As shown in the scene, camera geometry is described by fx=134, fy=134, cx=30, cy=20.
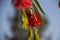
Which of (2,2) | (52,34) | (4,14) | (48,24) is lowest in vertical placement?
(52,34)

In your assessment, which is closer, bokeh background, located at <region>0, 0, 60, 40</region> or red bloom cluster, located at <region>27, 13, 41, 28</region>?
red bloom cluster, located at <region>27, 13, 41, 28</region>

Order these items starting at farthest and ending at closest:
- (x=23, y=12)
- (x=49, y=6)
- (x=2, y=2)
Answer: (x=49, y=6)
(x=2, y=2)
(x=23, y=12)

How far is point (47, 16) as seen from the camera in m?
1.40

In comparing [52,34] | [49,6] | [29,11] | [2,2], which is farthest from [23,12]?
[52,34]

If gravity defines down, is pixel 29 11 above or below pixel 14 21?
above

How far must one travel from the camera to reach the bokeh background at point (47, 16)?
129 cm

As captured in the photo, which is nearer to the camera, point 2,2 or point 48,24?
point 2,2

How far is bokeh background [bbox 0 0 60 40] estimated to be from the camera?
50.7 inches

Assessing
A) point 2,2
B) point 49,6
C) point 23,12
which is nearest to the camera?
point 23,12

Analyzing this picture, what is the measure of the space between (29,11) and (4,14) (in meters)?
0.86

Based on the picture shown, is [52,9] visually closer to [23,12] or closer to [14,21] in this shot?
[14,21]

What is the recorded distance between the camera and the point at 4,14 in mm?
1316

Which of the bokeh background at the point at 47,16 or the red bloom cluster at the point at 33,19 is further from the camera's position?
the bokeh background at the point at 47,16

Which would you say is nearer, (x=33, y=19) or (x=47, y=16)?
(x=33, y=19)
